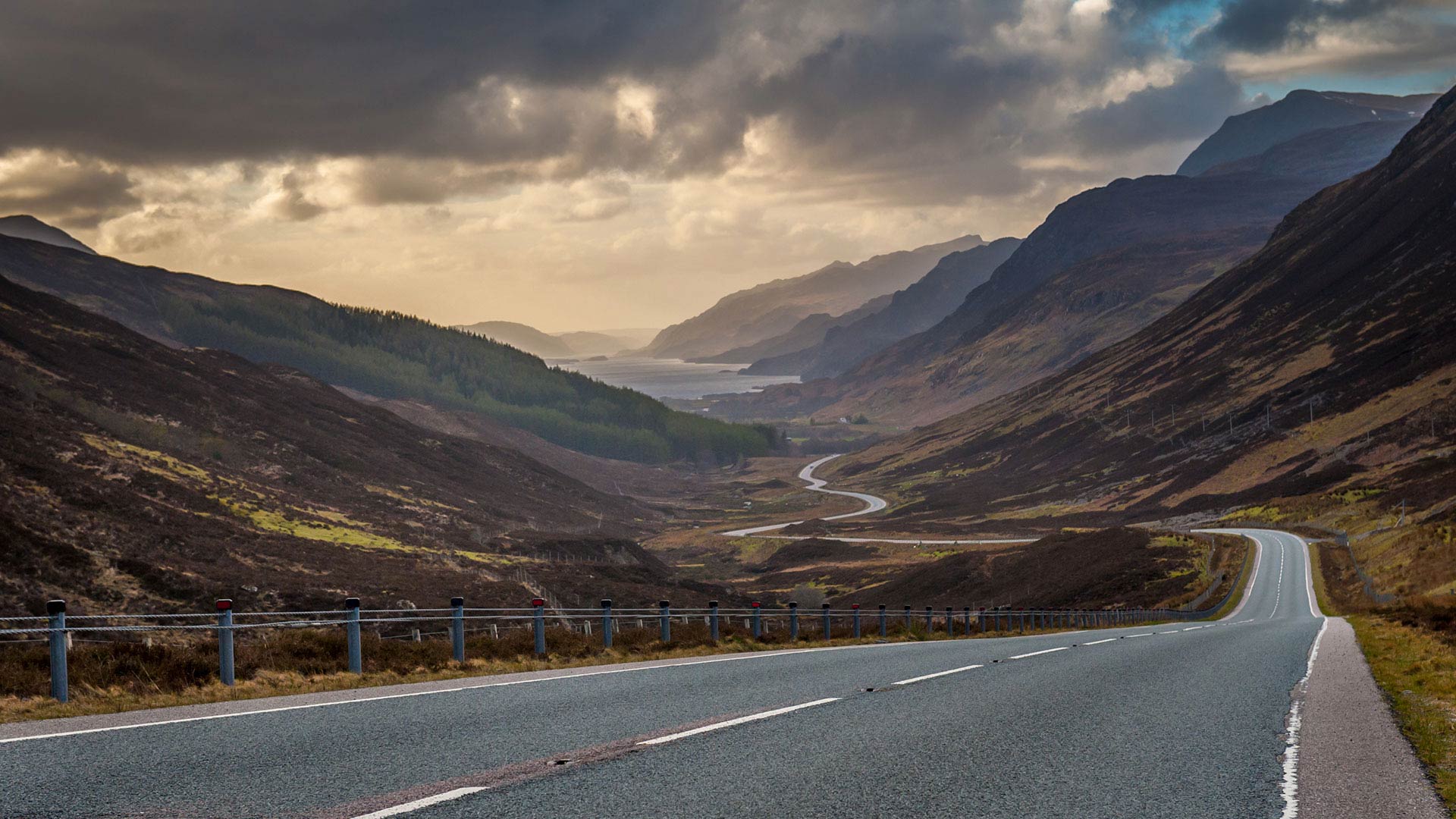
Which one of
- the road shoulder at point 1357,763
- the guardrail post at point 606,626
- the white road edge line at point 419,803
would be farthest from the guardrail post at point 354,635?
the road shoulder at point 1357,763

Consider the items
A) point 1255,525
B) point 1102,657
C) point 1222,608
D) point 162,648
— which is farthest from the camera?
point 1255,525

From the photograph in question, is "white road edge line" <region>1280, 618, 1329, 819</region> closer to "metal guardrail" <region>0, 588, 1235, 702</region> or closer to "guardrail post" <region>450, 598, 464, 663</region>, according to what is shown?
"metal guardrail" <region>0, 588, 1235, 702</region>

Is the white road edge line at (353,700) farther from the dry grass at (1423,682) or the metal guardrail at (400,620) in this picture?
the dry grass at (1423,682)

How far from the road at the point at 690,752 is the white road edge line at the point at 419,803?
29mm

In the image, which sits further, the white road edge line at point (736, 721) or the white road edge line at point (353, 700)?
the white road edge line at point (353, 700)

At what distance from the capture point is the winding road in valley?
8.66m

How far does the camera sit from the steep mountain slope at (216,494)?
6688 cm

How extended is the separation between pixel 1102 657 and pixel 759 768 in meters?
15.6

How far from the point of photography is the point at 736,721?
12.6 m

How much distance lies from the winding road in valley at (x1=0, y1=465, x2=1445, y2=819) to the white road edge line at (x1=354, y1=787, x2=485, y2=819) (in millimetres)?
41

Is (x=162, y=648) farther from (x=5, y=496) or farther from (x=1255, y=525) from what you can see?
(x=1255, y=525)

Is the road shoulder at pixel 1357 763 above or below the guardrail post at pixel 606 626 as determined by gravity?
below

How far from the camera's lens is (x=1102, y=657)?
23297mm

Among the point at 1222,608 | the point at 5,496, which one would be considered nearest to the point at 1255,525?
the point at 1222,608
